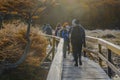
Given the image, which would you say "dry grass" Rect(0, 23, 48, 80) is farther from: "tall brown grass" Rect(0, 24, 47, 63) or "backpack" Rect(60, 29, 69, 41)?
"backpack" Rect(60, 29, 69, 41)

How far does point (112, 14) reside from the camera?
67.4 meters

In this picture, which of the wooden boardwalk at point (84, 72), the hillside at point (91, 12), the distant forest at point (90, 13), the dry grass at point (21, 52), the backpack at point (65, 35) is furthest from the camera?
the hillside at point (91, 12)

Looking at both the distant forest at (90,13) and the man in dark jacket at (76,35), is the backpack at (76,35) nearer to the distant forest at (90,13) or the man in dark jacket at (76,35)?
the man in dark jacket at (76,35)

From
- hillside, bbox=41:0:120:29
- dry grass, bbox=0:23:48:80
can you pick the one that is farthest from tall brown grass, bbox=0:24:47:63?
hillside, bbox=41:0:120:29

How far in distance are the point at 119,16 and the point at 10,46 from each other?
54959mm

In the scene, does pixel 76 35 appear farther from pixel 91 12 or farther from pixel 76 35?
pixel 91 12

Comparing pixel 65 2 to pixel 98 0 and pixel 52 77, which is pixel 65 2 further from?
pixel 52 77

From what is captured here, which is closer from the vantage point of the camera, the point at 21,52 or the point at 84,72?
the point at 84,72

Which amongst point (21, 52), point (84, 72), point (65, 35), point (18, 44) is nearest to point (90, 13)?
point (18, 44)

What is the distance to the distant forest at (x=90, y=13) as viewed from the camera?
6225 cm

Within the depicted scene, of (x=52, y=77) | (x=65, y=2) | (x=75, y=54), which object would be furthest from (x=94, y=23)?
(x=52, y=77)

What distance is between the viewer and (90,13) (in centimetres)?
6606

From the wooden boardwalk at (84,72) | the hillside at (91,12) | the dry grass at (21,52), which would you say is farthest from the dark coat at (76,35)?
the hillside at (91,12)

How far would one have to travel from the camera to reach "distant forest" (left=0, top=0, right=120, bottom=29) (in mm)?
62250
